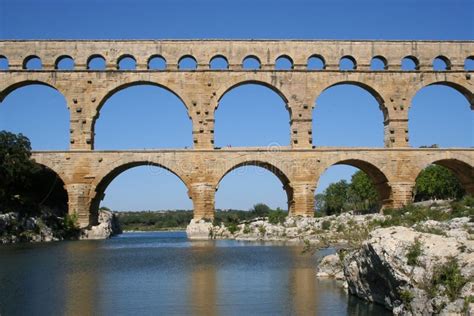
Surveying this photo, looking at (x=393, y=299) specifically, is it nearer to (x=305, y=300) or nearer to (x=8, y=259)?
(x=305, y=300)

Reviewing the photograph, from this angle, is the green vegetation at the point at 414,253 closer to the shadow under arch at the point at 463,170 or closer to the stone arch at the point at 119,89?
the stone arch at the point at 119,89

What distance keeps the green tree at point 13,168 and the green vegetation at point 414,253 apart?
2285cm

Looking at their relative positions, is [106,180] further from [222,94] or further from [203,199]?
[222,94]

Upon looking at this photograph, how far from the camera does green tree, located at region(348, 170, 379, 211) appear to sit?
2228 inches

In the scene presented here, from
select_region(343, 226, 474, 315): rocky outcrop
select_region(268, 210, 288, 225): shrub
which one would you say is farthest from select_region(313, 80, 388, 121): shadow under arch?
select_region(343, 226, 474, 315): rocky outcrop

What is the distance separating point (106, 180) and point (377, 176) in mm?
14471

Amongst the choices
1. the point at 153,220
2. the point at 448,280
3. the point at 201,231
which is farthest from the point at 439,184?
the point at 153,220

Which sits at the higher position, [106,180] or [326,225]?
[106,180]

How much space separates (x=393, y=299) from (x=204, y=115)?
74.8 feet

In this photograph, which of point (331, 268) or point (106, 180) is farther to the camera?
point (106, 180)

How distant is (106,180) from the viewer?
29812mm

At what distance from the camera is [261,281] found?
11344 mm

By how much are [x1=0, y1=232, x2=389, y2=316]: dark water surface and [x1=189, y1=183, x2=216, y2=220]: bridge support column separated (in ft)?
41.6

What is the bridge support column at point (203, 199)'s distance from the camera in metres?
28.8
